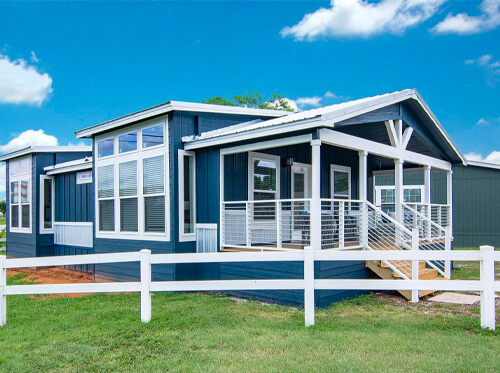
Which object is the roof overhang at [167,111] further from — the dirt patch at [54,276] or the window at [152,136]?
the dirt patch at [54,276]

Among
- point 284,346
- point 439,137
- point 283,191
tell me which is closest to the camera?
point 284,346

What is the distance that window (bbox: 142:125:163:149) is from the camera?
9.31 metres

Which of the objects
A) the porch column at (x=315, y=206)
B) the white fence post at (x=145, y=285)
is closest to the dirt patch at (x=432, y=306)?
the porch column at (x=315, y=206)

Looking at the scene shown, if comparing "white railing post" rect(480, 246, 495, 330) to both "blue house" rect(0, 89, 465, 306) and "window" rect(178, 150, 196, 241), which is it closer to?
"blue house" rect(0, 89, 465, 306)

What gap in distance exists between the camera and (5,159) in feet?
51.4

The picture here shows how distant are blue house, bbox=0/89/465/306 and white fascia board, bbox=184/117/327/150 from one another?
22 millimetres

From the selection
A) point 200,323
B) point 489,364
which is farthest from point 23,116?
point 489,364

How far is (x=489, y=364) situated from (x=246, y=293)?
4610mm

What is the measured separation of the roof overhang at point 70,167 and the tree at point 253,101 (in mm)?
17633

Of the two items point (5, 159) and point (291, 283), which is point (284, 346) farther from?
point (5, 159)

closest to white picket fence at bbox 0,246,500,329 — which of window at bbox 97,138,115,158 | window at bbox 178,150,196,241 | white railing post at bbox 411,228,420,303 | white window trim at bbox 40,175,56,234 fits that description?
white railing post at bbox 411,228,420,303

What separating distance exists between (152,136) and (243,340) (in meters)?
5.87

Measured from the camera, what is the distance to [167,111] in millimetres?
8891

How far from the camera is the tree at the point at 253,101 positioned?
3034cm
